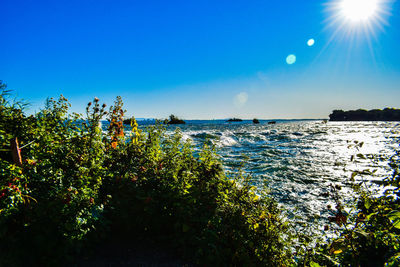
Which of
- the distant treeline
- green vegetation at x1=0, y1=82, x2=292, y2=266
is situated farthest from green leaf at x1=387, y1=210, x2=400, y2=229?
the distant treeline

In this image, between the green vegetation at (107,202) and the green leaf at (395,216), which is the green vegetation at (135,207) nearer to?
the green vegetation at (107,202)

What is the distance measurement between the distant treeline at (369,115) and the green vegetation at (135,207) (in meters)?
101

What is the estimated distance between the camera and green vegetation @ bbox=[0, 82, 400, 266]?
8.23 ft

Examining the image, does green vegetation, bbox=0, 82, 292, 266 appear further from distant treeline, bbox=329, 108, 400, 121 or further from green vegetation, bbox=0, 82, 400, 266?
distant treeline, bbox=329, 108, 400, 121

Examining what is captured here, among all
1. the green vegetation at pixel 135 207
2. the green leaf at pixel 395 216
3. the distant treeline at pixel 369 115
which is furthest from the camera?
the distant treeline at pixel 369 115

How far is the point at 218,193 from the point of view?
3473 mm

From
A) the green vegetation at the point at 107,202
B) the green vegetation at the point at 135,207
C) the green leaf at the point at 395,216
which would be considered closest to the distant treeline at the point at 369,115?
the green vegetation at the point at 135,207

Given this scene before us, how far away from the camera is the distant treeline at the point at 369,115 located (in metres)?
76.2

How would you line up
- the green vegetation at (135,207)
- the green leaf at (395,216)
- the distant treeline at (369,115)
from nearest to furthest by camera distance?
the green leaf at (395,216) < the green vegetation at (135,207) < the distant treeline at (369,115)

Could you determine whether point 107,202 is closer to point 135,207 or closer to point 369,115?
point 135,207

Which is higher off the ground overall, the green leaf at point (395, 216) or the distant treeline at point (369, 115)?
the distant treeline at point (369, 115)

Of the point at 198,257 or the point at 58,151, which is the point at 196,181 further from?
the point at 58,151

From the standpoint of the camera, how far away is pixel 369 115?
8644cm

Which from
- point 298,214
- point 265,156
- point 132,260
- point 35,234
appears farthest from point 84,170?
point 265,156
